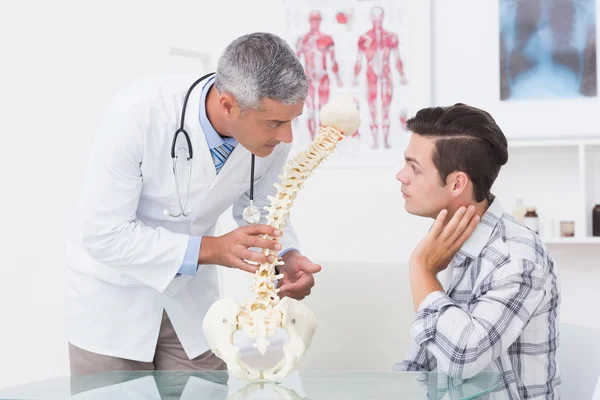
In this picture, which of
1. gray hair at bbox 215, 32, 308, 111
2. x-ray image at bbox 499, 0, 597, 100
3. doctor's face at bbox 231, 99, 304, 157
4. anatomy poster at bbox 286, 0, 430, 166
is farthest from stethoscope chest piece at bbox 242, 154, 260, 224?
x-ray image at bbox 499, 0, 597, 100

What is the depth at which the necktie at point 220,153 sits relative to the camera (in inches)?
77.3

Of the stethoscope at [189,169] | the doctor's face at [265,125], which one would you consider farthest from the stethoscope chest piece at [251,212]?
the doctor's face at [265,125]

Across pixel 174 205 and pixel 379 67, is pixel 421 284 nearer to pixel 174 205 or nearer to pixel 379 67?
pixel 174 205

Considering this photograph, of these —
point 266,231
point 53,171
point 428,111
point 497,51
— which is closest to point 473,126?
point 428,111

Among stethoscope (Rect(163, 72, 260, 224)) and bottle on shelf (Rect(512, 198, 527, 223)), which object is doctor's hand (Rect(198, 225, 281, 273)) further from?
bottle on shelf (Rect(512, 198, 527, 223))

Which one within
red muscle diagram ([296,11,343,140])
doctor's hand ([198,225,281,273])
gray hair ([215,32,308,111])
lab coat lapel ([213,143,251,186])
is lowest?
doctor's hand ([198,225,281,273])

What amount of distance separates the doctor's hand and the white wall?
161 cm

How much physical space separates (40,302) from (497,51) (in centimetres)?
227

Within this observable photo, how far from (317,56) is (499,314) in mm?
1920

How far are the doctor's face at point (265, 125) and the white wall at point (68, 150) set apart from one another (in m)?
1.56

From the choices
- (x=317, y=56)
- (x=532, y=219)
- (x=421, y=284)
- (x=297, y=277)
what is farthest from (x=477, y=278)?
(x=317, y=56)

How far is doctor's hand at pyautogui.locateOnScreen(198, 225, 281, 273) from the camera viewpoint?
168 cm

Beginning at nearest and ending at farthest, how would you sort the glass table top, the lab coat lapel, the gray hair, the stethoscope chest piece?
the glass table top < the gray hair < the stethoscope chest piece < the lab coat lapel

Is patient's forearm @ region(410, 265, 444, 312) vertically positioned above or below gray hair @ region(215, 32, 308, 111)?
below
